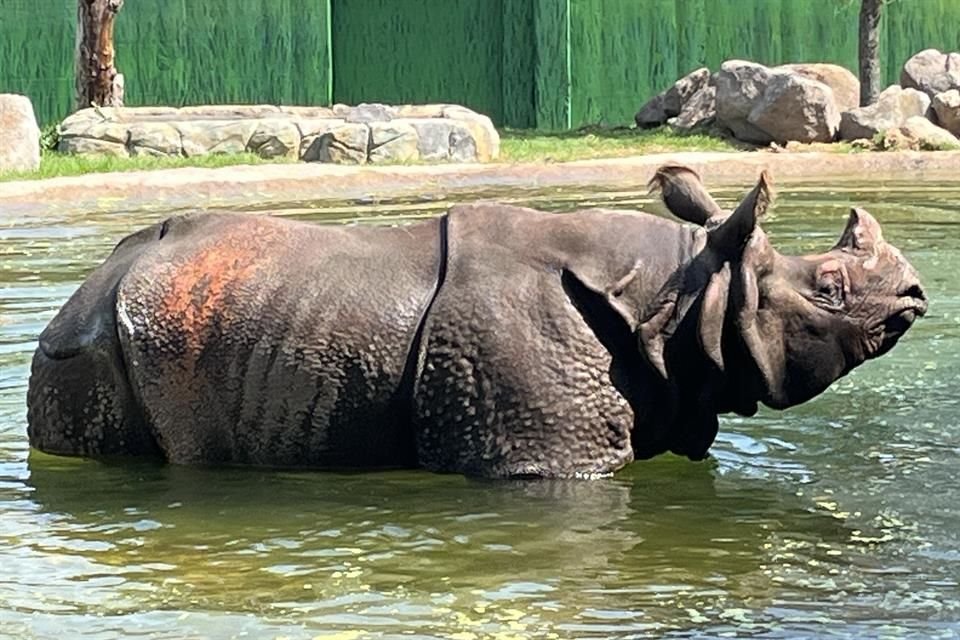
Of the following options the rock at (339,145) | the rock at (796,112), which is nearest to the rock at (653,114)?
the rock at (796,112)

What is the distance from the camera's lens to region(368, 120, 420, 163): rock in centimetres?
1928

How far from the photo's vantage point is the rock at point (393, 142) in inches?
759

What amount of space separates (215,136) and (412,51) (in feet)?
24.8

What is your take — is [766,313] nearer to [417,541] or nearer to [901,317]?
[901,317]

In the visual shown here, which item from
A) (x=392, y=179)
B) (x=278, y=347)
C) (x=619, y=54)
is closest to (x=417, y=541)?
(x=278, y=347)

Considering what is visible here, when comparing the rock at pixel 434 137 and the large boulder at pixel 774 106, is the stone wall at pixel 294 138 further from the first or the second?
the large boulder at pixel 774 106

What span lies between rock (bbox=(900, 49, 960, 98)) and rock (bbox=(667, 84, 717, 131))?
269 cm

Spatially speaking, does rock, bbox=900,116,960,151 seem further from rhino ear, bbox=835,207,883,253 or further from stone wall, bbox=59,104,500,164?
rhino ear, bbox=835,207,883,253

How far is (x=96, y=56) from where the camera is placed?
847 inches

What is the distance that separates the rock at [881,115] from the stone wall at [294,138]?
4.40m

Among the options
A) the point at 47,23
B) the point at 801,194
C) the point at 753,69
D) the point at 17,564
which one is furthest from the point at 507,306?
the point at 47,23

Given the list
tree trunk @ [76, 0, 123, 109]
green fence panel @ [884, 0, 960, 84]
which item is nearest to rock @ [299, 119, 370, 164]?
tree trunk @ [76, 0, 123, 109]

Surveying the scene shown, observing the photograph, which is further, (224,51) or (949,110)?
(224,51)

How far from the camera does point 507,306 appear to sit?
5.79m
